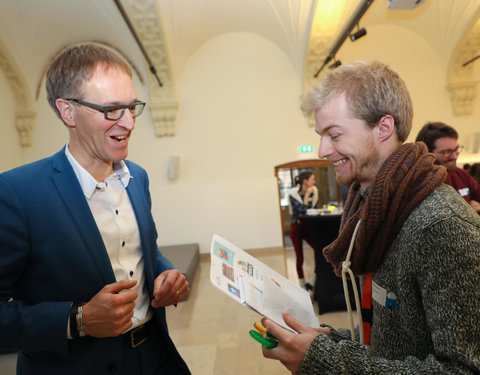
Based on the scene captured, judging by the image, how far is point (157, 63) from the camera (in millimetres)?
8930

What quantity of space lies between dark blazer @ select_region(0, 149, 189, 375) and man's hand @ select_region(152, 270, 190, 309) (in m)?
0.24

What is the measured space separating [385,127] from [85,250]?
51.3 inches

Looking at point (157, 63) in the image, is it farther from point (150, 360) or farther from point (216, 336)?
point (150, 360)

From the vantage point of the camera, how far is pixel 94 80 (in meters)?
1.47

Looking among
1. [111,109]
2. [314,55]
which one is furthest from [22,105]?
[111,109]

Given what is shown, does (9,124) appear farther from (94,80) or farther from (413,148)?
(413,148)

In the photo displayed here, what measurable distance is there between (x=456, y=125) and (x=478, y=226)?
11.1 m

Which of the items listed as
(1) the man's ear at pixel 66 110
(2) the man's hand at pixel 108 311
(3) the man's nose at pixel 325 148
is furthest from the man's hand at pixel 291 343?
(1) the man's ear at pixel 66 110

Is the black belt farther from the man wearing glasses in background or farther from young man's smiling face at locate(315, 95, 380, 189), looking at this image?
the man wearing glasses in background

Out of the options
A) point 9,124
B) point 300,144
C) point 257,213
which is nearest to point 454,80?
point 300,144

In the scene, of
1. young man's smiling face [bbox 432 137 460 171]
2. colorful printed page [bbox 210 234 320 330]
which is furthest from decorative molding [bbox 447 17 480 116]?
colorful printed page [bbox 210 234 320 330]

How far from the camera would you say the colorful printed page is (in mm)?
1189

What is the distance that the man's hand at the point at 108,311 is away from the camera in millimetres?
1218

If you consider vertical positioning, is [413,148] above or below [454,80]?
below
